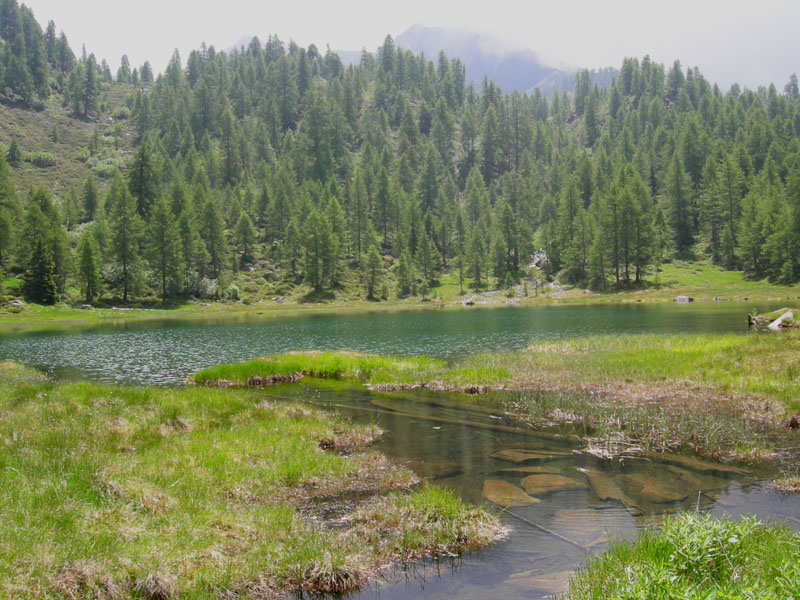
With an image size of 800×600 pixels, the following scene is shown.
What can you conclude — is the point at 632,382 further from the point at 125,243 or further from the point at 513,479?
the point at 125,243

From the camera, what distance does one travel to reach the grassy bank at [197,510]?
7676 millimetres

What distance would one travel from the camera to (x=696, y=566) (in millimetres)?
6688

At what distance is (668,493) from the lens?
12289 mm

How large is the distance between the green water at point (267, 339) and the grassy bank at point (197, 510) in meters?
16.1

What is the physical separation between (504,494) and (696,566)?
20.6ft

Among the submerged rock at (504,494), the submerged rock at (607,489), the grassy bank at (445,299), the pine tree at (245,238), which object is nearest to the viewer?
the submerged rock at (607,489)

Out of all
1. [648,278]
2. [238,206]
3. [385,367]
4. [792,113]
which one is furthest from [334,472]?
[792,113]

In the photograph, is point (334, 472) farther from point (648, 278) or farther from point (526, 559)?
point (648, 278)

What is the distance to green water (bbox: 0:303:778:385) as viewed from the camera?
37.6m

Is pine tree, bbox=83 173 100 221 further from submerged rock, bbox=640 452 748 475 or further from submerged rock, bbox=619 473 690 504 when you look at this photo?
submerged rock, bbox=619 473 690 504

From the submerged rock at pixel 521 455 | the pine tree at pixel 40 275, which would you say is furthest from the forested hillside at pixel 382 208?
the submerged rock at pixel 521 455

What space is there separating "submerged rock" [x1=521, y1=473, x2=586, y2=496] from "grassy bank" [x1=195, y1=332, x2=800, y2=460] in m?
3.21

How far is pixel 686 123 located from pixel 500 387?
155979mm

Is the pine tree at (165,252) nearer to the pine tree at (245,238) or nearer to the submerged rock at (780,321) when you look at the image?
the pine tree at (245,238)
